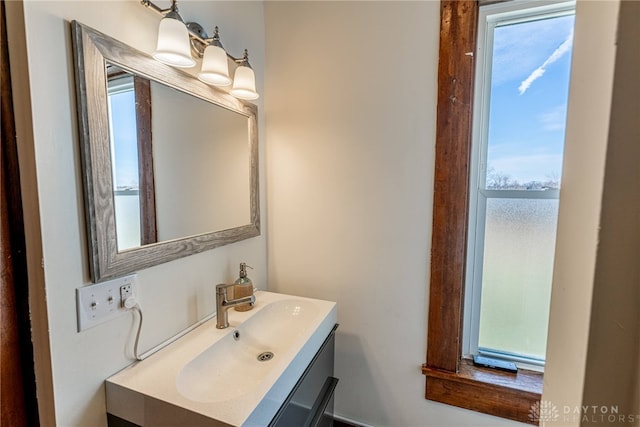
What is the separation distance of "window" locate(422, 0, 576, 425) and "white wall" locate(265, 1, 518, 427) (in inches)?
2.0

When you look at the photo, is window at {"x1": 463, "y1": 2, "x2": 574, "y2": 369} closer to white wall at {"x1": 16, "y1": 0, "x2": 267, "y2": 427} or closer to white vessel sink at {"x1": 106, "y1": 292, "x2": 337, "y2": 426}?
white vessel sink at {"x1": 106, "y1": 292, "x2": 337, "y2": 426}

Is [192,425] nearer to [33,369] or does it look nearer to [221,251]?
[33,369]

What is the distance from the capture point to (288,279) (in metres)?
1.71

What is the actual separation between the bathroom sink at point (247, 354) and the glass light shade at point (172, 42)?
3.29 feet

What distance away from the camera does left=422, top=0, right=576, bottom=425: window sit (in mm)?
1273

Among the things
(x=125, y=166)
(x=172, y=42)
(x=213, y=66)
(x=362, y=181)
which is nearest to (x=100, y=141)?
(x=125, y=166)

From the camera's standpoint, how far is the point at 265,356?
1.20m

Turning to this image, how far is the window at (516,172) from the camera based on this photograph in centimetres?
123

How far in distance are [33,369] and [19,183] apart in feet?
1.60

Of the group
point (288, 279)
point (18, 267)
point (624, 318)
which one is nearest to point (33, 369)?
point (18, 267)

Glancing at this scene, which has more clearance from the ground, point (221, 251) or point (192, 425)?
point (221, 251)

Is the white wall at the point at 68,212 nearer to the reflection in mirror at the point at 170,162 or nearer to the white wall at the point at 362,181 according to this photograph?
the reflection in mirror at the point at 170,162

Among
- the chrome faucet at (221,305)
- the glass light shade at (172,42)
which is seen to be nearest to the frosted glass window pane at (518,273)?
the chrome faucet at (221,305)

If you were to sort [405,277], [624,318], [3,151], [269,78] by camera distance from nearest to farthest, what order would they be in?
[624,318] → [3,151] → [405,277] → [269,78]
